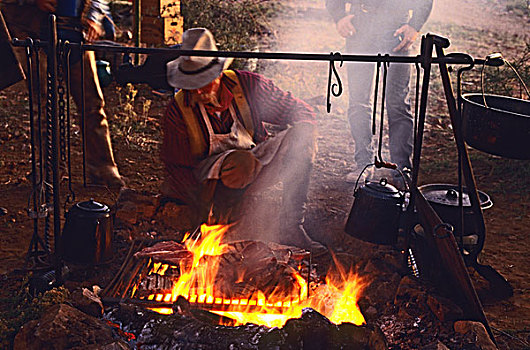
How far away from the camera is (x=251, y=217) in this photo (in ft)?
15.7

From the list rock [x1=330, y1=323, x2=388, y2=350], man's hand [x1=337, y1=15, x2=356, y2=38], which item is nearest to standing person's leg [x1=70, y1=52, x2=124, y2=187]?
man's hand [x1=337, y1=15, x2=356, y2=38]

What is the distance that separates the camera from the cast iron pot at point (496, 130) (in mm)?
3438

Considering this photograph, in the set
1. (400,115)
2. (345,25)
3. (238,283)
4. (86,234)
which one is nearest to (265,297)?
(238,283)

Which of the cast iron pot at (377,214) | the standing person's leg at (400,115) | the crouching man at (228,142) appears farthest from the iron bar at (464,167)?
the standing person's leg at (400,115)

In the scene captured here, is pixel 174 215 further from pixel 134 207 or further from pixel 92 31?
pixel 92 31

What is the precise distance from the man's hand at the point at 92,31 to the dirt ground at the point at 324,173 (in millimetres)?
1370

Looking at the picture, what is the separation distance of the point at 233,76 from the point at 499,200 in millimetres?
3094

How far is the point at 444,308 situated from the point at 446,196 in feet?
2.70

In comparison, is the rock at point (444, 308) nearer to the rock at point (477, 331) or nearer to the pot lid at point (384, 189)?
the rock at point (477, 331)

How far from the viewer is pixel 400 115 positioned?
6105mm

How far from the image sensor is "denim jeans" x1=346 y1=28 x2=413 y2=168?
604 cm

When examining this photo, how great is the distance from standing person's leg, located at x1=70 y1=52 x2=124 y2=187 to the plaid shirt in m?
1.27

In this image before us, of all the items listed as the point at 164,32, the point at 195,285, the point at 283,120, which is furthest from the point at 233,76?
the point at 164,32

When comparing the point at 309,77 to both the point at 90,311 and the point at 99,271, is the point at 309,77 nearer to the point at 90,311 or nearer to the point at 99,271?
the point at 99,271
